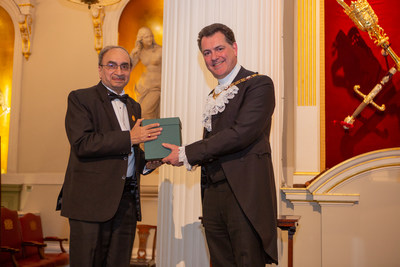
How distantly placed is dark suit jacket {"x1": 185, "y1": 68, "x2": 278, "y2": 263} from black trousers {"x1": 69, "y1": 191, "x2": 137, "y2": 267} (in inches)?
21.4

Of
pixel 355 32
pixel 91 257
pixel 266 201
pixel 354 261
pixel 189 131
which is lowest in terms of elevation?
pixel 354 261

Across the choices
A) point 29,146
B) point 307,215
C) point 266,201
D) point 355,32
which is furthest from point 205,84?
point 29,146

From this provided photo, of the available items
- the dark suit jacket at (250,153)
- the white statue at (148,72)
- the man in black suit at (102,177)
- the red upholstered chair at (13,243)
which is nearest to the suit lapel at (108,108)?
the man in black suit at (102,177)

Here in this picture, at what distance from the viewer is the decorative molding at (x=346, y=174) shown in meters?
4.10

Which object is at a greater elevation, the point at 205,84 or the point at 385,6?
the point at 385,6

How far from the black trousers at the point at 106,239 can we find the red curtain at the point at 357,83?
3257 mm

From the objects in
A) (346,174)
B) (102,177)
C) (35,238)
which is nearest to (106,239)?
(102,177)

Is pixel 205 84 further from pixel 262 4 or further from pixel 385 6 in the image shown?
pixel 385 6

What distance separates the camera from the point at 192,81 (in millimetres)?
3414

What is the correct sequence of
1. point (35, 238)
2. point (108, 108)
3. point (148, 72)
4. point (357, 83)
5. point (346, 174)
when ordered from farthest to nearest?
point (148, 72)
point (35, 238)
point (357, 83)
point (346, 174)
point (108, 108)

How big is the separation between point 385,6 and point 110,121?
4.07 m

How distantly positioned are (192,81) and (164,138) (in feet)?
2.96

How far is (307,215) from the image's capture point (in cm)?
440

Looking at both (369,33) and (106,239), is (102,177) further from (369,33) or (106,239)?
(369,33)
